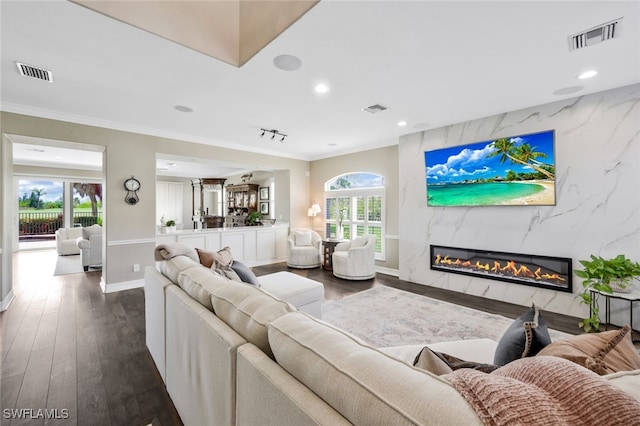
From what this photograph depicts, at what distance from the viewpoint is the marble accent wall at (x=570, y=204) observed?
3025 mm

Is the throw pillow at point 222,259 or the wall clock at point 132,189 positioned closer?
the throw pillow at point 222,259

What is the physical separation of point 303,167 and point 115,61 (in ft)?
15.8

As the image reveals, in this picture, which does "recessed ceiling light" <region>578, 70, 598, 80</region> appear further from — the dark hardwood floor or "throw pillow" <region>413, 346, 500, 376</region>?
"throw pillow" <region>413, 346, 500, 376</region>

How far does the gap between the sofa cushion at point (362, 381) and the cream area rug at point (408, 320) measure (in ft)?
5.59

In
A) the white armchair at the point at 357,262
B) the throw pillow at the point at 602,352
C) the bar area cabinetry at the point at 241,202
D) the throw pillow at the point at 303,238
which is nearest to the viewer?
the throw pillow at the point at 602,352

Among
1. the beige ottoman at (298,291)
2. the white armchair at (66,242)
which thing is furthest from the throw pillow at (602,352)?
the white armchair at (66,242)

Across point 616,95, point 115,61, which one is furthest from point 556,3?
point 115,61

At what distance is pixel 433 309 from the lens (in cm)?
353

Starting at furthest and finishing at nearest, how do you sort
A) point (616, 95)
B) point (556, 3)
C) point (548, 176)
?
point (548, 176) < point (616, 95) < point (556, 3)

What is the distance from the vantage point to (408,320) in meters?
3.17

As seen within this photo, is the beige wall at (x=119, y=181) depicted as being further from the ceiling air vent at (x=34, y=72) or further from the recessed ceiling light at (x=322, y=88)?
the recessed ceiling light at (x=322, y=88)

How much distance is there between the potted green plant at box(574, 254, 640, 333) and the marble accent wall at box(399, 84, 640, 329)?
27 cm

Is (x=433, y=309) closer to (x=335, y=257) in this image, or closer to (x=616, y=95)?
(x=335, y=257)

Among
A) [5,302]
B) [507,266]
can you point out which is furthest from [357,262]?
[5,302]
